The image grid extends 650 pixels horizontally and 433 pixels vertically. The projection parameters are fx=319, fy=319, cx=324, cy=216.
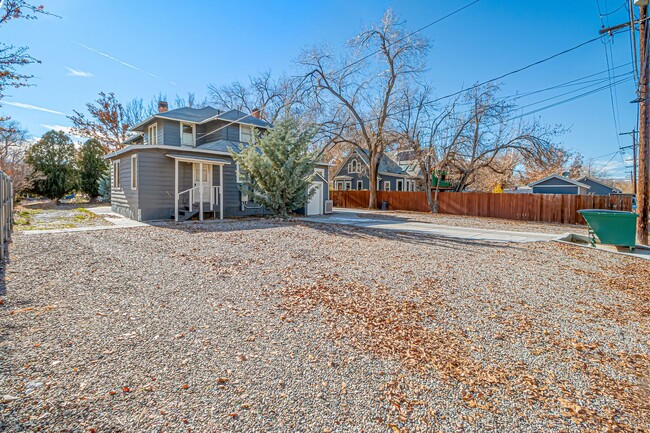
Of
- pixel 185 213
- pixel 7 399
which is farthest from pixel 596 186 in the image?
pixel 7 399

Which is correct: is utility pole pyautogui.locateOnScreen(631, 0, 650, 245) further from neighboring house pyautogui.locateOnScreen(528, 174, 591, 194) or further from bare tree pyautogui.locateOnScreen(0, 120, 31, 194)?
bare tree pyautogui.locateOnScreen(0, 120, 31, 194)

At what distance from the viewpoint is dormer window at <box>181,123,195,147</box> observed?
54.4 ft

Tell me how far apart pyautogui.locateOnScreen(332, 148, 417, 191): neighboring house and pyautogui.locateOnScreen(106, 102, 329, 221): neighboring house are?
14495mm

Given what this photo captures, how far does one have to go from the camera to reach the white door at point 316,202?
56.7ft

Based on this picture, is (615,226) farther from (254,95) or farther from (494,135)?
(254,95)

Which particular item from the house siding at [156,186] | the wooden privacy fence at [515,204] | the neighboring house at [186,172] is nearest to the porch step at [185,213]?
the neighboring house at [186,172]

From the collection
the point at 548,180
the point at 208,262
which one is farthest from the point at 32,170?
the point at 548,180

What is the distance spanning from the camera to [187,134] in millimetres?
16797

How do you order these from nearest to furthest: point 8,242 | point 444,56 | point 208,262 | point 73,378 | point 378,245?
1. point 73,378
2. point 208,262
3. point 8,242
4. point 378,245
5. point 444,56

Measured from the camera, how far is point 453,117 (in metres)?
20.6

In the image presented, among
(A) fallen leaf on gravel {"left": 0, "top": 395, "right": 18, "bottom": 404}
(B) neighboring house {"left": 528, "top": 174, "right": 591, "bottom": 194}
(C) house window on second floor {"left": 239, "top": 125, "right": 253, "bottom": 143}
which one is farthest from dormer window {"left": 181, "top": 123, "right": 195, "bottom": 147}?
(B) neighboring house {"left": 528, "top": 174, "right": 591, "bottom": 194}

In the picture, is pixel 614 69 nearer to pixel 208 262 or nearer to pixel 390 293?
pixel 390 293

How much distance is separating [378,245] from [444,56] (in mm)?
13862

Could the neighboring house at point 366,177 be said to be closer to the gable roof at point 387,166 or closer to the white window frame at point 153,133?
the gable roof at point 387,166
